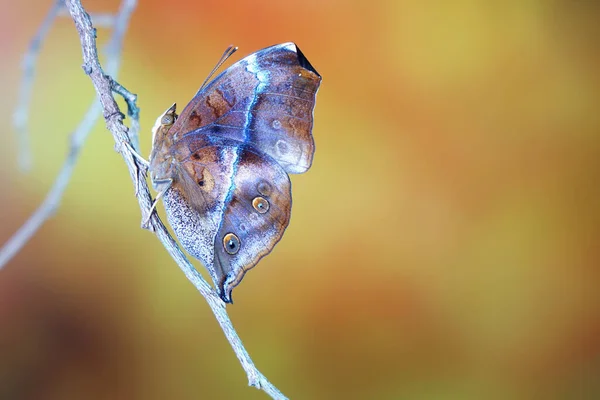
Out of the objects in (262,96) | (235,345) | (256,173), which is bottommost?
(235,345)

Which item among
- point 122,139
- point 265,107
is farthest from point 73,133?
point 265,107

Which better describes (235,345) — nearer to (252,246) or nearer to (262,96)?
(252,246)

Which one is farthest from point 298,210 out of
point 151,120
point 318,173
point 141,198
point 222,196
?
point 141,198

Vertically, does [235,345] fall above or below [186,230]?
below

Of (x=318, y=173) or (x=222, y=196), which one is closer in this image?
(x=222, y=196)

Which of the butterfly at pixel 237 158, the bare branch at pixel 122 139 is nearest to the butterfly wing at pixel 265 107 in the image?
the butterfly at pixel 237 158

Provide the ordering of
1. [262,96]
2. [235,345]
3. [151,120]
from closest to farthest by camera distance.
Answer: [235,345] → [262,96] → [151,120]

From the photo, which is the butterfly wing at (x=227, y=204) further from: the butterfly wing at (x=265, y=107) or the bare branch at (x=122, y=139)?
the bare branch at (x=122, y=139)

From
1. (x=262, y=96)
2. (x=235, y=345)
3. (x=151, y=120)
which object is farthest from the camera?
(x=151, y=120)
